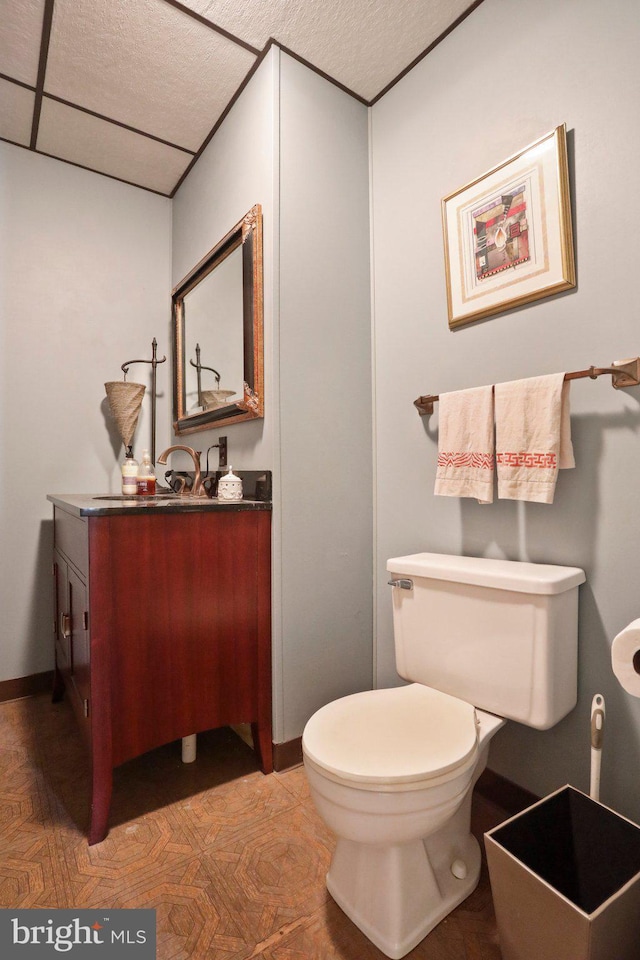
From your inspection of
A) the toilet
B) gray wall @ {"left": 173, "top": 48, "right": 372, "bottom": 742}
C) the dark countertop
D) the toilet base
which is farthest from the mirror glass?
the toilet base

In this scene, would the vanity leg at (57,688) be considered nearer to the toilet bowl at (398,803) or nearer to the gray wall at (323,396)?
the gray wall at (323,396)

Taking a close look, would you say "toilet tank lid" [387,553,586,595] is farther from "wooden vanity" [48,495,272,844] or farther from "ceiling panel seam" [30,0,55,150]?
"ceiling panel seam" [30,0,55,150]

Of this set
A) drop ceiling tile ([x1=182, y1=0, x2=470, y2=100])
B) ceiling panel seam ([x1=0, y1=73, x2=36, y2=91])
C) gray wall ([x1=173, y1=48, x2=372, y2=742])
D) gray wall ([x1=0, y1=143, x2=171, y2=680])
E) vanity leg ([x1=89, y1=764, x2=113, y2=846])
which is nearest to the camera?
vanity leg ([x1=89, y1=764, x2=113, y2=846])

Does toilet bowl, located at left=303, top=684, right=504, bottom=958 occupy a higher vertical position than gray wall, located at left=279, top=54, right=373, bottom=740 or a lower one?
lower

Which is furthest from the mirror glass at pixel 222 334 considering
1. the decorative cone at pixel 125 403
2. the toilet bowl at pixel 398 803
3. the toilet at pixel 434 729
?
the toilet bowl at pixel 398 803

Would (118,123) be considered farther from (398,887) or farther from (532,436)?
(398,887)

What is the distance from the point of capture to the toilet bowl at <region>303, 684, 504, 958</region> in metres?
0.91

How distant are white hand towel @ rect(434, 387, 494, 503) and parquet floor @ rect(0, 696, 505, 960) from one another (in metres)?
0.92

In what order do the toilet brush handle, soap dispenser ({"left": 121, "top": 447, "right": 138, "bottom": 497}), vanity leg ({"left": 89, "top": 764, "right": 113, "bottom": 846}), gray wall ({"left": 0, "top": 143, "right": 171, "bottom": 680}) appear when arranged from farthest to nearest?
gray wall ({"left": 0, "top": 143, "right": 171, "bottom": 680}) < soap dispenser ({"left": 121, "top": 447, "right": 138, "bottom": 497}) < vanity leg ({"left": 89, "top": 764, "right": 113, "bottom": 846}) < the toilet brush handle

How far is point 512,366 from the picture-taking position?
4.47 feet

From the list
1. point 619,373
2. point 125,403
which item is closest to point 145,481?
point 125,403

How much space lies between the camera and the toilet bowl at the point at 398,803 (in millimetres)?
913

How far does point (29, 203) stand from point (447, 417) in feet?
6.85

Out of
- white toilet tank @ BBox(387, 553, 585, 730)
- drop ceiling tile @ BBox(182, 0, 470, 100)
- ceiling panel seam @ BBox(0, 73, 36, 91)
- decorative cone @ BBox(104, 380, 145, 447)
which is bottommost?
white toilet tank @ BBox(387, 553, 585, 730)
